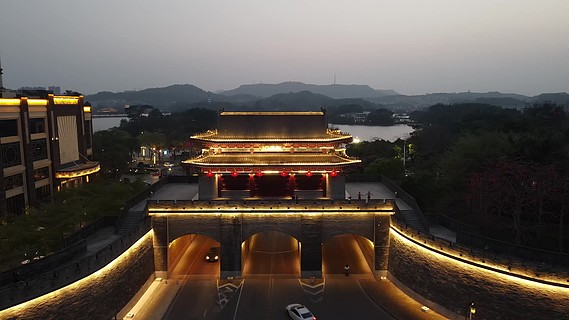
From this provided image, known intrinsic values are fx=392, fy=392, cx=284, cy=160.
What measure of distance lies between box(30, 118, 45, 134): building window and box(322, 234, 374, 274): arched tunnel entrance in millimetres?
35470

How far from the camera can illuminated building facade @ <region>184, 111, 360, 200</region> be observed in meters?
35.4

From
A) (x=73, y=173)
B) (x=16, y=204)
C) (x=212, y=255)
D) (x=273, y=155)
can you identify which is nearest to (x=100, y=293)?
(x=212, y=255)

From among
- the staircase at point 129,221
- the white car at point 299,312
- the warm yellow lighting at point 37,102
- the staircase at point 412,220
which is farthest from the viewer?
the warm yellow lighting at point 37,102

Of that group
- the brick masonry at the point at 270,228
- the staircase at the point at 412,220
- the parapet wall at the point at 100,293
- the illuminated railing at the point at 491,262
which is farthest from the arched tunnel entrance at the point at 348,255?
the parapet wall at the point at 100,293

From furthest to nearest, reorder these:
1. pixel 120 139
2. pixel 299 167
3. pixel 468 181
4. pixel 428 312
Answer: pixel 120 139, pixel 468 181, pixel 299 167, pixel 428 312

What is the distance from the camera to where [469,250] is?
24.8 meters

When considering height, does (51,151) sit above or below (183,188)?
above

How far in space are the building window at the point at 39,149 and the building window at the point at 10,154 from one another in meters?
Answer: 2.26

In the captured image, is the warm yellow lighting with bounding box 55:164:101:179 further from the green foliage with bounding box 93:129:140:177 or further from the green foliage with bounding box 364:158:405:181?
the green foliage with bounding box 364:158:405:181

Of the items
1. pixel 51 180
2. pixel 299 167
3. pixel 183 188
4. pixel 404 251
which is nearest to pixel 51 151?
pixel 51 180

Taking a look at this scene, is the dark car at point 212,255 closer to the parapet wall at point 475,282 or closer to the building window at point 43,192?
the parapet wall at point 475,282

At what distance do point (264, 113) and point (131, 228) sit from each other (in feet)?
52.1

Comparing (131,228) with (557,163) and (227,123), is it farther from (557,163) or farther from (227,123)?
(557,163)

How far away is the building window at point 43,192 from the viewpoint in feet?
148
